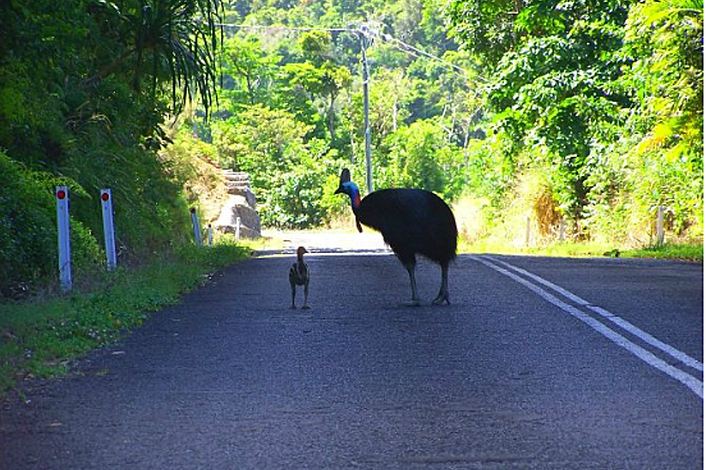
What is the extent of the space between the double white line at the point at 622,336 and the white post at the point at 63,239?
5.24m

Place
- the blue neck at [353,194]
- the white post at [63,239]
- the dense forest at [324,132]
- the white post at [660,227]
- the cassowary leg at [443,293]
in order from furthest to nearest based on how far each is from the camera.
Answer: the white post at [660,227]
the dense forest at [324,132]
the blue neck at [353,194]
the white post at [63,239]
the cassowary leg at [443,293]

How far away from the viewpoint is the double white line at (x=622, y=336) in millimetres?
7613

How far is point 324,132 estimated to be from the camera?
229 ft

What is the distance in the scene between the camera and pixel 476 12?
3516 centimetres

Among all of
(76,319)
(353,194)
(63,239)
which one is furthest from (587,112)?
(76,319)

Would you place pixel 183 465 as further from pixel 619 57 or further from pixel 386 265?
pixel 619 57

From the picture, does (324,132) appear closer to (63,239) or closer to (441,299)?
(63,239)

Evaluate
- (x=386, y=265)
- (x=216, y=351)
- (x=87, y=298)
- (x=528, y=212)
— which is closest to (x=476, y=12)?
(x=528, y=212)

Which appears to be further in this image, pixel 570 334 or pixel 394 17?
pixel 394 17

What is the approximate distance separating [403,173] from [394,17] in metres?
35.8

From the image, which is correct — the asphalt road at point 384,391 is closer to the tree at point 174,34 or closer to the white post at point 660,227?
the tree at point 174,34

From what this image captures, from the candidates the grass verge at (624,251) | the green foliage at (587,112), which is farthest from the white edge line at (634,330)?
the green foliage at (587,112)

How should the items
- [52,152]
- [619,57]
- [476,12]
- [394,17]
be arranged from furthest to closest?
[394,17] → [476,12] → [619,57] → [52,152]

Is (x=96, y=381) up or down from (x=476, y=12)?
down
